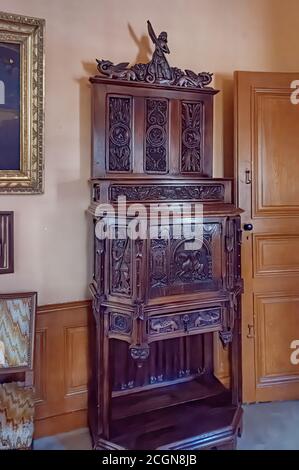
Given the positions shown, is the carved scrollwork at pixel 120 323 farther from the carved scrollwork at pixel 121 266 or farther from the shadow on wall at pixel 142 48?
the shadow on wall at pixel 142 48

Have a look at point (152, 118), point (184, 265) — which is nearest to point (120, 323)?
point (184, 265)

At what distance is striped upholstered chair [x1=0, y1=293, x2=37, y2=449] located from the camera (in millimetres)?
1785

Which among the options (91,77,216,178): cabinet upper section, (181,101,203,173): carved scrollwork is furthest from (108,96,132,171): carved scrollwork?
(181,101,203,173): carved scrollwork

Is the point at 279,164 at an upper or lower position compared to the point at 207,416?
upper

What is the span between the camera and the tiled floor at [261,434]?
6.98 feet

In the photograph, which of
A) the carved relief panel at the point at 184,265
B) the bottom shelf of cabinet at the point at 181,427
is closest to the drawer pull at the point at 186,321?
the carved relief panel at the point at 184,265

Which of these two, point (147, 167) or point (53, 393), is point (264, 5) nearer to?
point (147, 167)

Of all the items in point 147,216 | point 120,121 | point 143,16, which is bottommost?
point 147,216

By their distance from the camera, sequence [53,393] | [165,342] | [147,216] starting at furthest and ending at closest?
1. [165,342]
2. [53,393]
3. [147,216]

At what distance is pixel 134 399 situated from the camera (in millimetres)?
2301

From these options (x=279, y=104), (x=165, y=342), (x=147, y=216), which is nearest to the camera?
(x=147, y=216)
